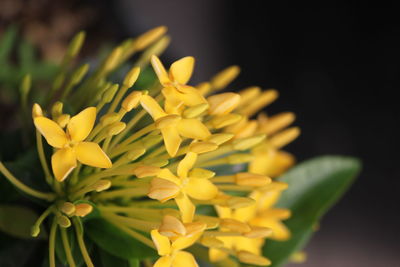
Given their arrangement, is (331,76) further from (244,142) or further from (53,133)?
(53,133)

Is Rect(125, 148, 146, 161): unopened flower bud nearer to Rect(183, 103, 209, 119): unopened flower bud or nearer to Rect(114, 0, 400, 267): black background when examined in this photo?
Rect(183, 103, 209, 119): unopened flower bud

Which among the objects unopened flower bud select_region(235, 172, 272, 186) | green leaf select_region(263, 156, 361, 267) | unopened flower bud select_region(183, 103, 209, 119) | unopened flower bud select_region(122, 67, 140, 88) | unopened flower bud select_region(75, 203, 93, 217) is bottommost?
green leaf select_region(263, 156, 361, 267)

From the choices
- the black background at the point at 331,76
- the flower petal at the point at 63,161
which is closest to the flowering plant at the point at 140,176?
the flower petal at the point at 63,161

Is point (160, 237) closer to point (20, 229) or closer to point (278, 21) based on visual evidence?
point (20, 229)

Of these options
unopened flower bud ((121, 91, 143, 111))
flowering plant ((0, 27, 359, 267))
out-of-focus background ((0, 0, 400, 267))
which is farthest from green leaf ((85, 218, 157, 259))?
out-of-focus background ((0, 0, 400, 267))

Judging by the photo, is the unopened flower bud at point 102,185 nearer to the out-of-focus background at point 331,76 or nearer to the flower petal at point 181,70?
the flower petal at point 181,70

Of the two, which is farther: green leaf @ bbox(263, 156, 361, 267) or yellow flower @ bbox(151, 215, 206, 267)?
green leaf @ bbox(263, 156, 361, 267)
